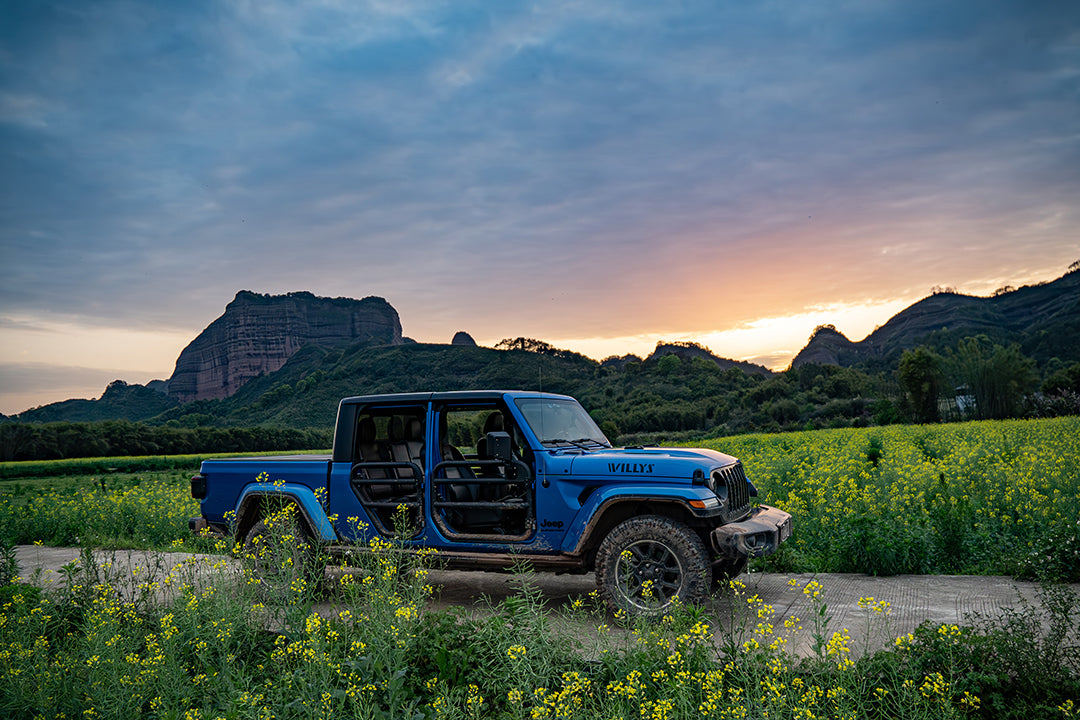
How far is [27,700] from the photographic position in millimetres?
4598

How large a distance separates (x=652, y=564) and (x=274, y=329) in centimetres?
17479

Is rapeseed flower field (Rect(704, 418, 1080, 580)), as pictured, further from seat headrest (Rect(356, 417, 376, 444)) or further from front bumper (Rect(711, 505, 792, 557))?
seat headrest (Rect(356, 417, 376, 444))

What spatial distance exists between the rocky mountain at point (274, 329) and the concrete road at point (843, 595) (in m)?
156

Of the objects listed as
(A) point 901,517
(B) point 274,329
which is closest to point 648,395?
(A) point 901,517

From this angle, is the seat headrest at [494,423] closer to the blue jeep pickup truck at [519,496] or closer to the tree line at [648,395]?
the blue jeep pickup truck at [519,496]

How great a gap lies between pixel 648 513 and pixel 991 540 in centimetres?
494

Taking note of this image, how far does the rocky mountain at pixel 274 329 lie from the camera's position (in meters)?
163

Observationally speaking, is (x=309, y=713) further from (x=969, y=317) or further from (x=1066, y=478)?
(x=969, y=317)

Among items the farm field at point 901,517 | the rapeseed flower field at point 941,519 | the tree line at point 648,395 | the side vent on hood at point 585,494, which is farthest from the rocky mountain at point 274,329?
the side vent on hood at point 585,494

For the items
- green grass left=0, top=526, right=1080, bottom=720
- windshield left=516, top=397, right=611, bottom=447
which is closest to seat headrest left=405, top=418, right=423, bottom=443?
windshield left=516, top=397, right=611, bottom=447

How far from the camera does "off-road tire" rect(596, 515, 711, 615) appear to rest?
538 cm

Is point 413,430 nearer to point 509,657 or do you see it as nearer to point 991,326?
point 509,657

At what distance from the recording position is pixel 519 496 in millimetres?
6738

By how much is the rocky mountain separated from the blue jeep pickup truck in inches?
6130
